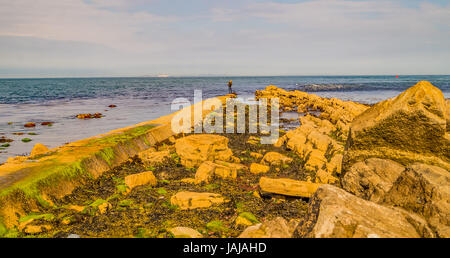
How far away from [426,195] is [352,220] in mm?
1148

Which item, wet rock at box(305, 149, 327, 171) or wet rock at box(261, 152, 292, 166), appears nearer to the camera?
wet rock at box(305, 149, 327, 171)

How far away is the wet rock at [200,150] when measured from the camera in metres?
6.90

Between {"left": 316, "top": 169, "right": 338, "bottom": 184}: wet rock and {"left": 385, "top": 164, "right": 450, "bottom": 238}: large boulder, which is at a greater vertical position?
{"left": 385, "top": 164, "right": 450, "bottom": 238}: large boulder

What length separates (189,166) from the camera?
6.87 metres

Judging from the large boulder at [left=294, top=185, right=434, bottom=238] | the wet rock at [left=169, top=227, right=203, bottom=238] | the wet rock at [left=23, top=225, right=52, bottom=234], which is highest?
the large boulder at [left=294, top=185, right=434, bottom=238]

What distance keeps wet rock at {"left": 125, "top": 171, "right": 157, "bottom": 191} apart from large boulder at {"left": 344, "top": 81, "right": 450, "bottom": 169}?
390cm

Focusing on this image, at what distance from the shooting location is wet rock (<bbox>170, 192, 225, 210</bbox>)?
4648 millimetres

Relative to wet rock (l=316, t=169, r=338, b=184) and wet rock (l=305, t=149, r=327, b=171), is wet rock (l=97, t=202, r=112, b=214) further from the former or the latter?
wet rock (l=305, t=149, r=327, b=171)

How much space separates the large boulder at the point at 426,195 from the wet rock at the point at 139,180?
13.6 feet

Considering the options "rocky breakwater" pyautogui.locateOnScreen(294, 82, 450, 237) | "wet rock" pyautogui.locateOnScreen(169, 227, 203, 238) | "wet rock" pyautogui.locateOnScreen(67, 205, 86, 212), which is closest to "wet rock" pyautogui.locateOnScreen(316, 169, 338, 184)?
"rocky breakwater" pyautogui.locateOnScreen(294, 82, 450, 237)

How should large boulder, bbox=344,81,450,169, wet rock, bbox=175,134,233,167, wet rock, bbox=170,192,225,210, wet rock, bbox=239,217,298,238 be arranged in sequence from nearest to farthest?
wet rock, bbox=239,217,298,238 < large boulder, bbox=344,81,450,169 < wet rock, bbox=170,192,225,210 < wet rock, bbox=175,134,233,167

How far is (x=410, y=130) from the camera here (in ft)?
13.9
